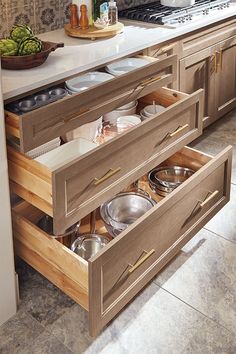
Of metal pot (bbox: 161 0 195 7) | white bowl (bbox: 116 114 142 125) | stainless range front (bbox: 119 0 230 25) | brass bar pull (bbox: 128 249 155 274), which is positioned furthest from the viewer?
metal pot (bbox: 161 0 195 7)

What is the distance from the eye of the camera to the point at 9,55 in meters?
1.96

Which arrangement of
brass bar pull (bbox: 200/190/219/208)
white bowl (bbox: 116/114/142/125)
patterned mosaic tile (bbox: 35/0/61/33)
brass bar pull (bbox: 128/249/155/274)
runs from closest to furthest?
brass bar pull (bbox: 128/249/155/274) < brass bar pull (bbox: 200/190/219/208) < white bowl (bbox: 116/114/142/125) < patterned mosaic tile (bbox: 35/0/61/33)

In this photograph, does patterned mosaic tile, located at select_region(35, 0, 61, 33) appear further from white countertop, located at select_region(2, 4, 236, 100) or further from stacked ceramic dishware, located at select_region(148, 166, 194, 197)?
stacked ceramic dishware, located at select_region(148, 166, 194, 197)

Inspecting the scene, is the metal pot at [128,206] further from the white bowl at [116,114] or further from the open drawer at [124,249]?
the white bowl at [116,114]

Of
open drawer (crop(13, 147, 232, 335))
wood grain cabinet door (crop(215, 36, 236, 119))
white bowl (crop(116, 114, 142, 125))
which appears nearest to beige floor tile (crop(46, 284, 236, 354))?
open drawer (crop(13, 147, 232, 335))

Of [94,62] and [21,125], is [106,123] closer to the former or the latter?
[94,62]

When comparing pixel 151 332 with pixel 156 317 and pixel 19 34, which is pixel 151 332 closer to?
pixel 156 317

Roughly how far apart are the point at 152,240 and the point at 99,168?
33 centimetres

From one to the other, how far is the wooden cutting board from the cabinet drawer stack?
0.31 metres

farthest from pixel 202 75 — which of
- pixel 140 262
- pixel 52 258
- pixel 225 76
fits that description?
pixel 52 258

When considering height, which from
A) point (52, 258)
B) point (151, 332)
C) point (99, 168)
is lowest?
point (151, 332)

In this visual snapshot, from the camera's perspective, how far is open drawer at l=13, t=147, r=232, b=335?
1.67 metres

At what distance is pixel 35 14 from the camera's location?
8.11 feet

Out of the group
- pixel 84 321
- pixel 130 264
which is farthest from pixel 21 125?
pixel 84 321
